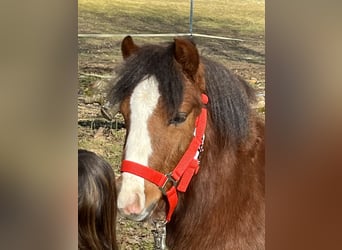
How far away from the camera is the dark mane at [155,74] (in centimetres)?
137

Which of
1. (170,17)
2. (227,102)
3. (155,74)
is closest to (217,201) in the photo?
(227,102)

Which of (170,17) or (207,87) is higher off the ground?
(170,17)

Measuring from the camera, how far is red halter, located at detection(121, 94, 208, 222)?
4.56 feet

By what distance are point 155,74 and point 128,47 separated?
12cm

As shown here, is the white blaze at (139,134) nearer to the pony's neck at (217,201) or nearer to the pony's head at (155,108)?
the pony's head at (155,108)

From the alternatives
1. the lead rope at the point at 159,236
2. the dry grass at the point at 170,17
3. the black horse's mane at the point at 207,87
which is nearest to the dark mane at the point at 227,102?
the black horse's mane at the point at 207,87

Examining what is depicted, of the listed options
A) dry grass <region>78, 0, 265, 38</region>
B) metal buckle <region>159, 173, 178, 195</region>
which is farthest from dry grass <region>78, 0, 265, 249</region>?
metal buckle <region>159, 173, 178, 195</region>

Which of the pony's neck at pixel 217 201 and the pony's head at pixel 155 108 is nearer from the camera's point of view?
the pony's head at pixel 155 108

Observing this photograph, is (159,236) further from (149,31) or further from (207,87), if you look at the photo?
(149,31)

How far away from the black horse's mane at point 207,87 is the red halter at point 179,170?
0.14 ft

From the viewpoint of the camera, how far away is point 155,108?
4.48 ft

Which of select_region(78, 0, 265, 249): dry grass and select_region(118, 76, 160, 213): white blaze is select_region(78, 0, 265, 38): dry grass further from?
select_region(118, 76, 160, 213): white blaze
